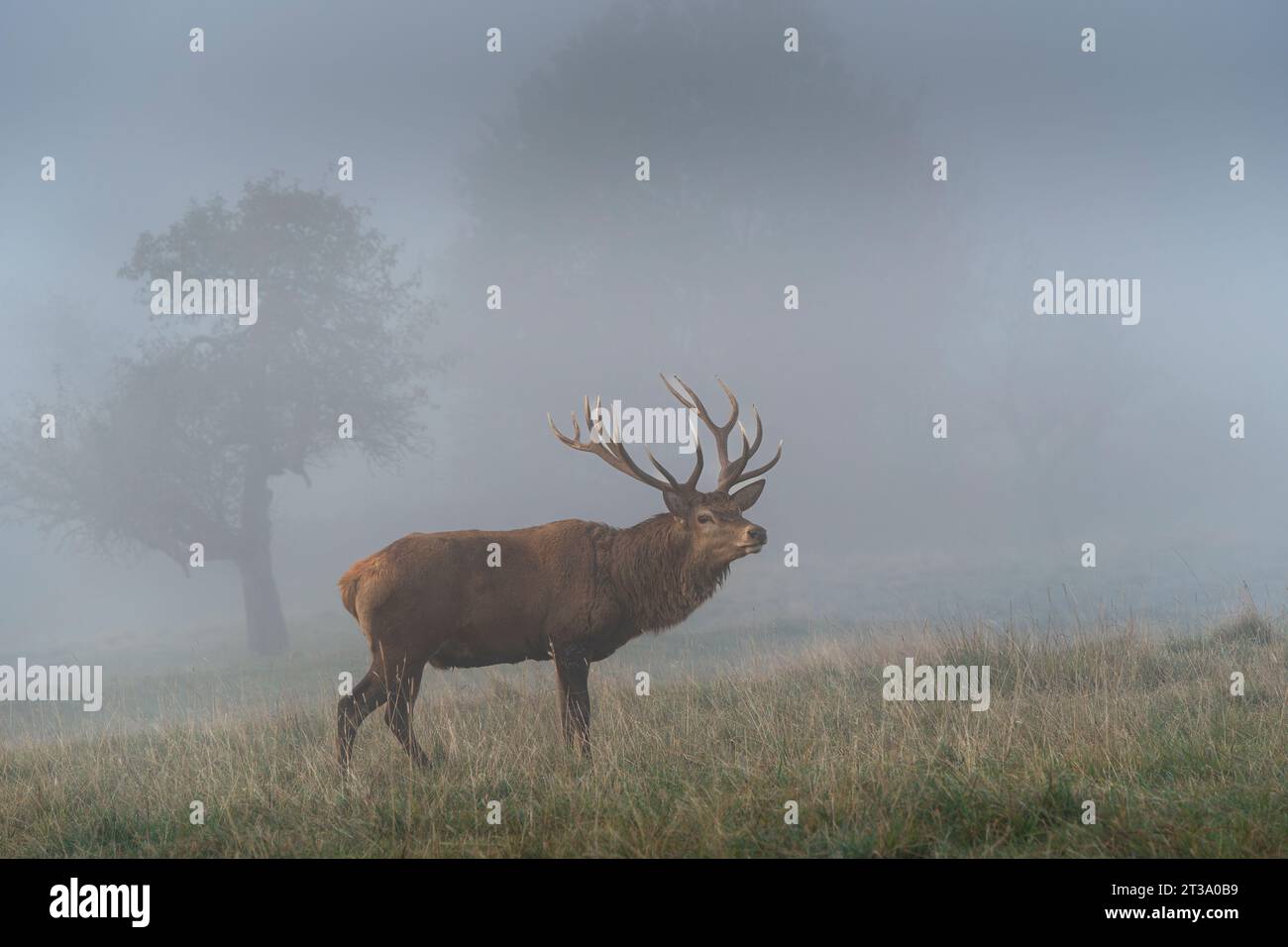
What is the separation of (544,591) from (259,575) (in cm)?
1754

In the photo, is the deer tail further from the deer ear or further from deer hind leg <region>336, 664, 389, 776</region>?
the deer ear

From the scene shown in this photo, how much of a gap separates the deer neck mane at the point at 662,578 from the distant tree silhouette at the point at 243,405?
55.9 feet

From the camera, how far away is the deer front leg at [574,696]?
8508 mm

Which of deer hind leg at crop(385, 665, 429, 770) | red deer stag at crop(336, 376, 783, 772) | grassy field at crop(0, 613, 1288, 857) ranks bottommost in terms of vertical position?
grassy field at crop(0, 613, 1288, 857)

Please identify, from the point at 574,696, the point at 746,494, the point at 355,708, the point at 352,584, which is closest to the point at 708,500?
the point at 746,494

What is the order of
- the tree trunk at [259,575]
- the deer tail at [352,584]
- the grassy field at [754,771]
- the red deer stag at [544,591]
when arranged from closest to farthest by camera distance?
the grassy field at [754,771] < the red deer stag at [544,591] < the deer tail at [352,584] < the tree trunk at [259,575]

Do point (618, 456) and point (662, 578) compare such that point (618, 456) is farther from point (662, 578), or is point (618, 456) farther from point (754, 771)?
point (754, 771)

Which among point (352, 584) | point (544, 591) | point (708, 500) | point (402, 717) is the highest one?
point (708, 500)

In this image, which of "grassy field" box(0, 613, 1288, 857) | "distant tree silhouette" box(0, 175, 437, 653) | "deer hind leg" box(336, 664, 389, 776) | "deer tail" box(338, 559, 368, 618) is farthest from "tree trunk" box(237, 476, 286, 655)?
"deer hind leg" box(336, 664, 389, 776)

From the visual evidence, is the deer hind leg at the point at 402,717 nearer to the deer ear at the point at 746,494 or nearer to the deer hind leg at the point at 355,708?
the deer hind leg at the point at 355,708

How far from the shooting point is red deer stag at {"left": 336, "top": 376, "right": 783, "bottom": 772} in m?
8.58

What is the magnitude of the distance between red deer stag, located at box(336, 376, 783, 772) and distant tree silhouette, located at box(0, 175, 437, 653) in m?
16.6

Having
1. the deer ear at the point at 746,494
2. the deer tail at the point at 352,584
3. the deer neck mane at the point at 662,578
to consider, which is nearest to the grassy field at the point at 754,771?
the deer neck mane at the point at 662,578

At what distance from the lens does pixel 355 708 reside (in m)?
8.49
